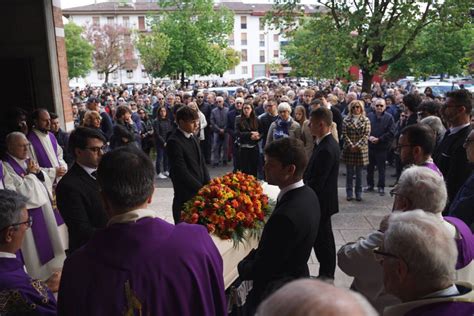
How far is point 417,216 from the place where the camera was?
2018 millimetres

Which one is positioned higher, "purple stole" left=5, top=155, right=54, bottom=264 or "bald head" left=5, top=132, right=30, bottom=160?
"bald head" left=5, top=132, right=30, bottom=160

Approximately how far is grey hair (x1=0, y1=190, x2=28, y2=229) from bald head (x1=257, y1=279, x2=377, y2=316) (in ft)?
6.42

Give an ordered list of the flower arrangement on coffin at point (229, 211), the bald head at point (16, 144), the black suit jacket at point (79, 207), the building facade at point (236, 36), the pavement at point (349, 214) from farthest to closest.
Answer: the building facade at point (236, 36), the pavement at point (349, 214), the bald head at point (16, 144), the flower arrangement on coffin at point (229, 211), the black suit jacket at point (79, 207)

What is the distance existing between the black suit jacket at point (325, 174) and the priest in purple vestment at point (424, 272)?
2.79 m

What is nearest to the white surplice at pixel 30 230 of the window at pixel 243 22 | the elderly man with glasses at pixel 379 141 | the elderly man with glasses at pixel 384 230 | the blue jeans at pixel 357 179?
the elderly man with glasses at pixel 384 230

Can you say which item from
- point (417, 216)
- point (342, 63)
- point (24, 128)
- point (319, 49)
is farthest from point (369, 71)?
point (417, 216)

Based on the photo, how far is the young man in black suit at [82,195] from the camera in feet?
10.5

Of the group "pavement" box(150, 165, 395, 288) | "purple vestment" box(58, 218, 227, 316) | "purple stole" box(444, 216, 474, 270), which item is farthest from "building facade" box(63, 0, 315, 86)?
"purple vestment" box(58, 218, 227, 316)

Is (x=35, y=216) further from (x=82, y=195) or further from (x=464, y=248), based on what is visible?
(x=464, y=248)

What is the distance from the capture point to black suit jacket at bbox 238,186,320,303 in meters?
2.86

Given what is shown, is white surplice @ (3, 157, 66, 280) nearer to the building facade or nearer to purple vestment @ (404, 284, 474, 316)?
purple vestment @ (404, 284, 474, 316)

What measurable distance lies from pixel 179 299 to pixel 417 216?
118 centimetres

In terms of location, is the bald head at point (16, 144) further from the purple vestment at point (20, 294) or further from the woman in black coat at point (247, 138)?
the woman in black coat at point (247, 138)

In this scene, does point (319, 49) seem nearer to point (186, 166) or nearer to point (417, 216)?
point (186, 166)
